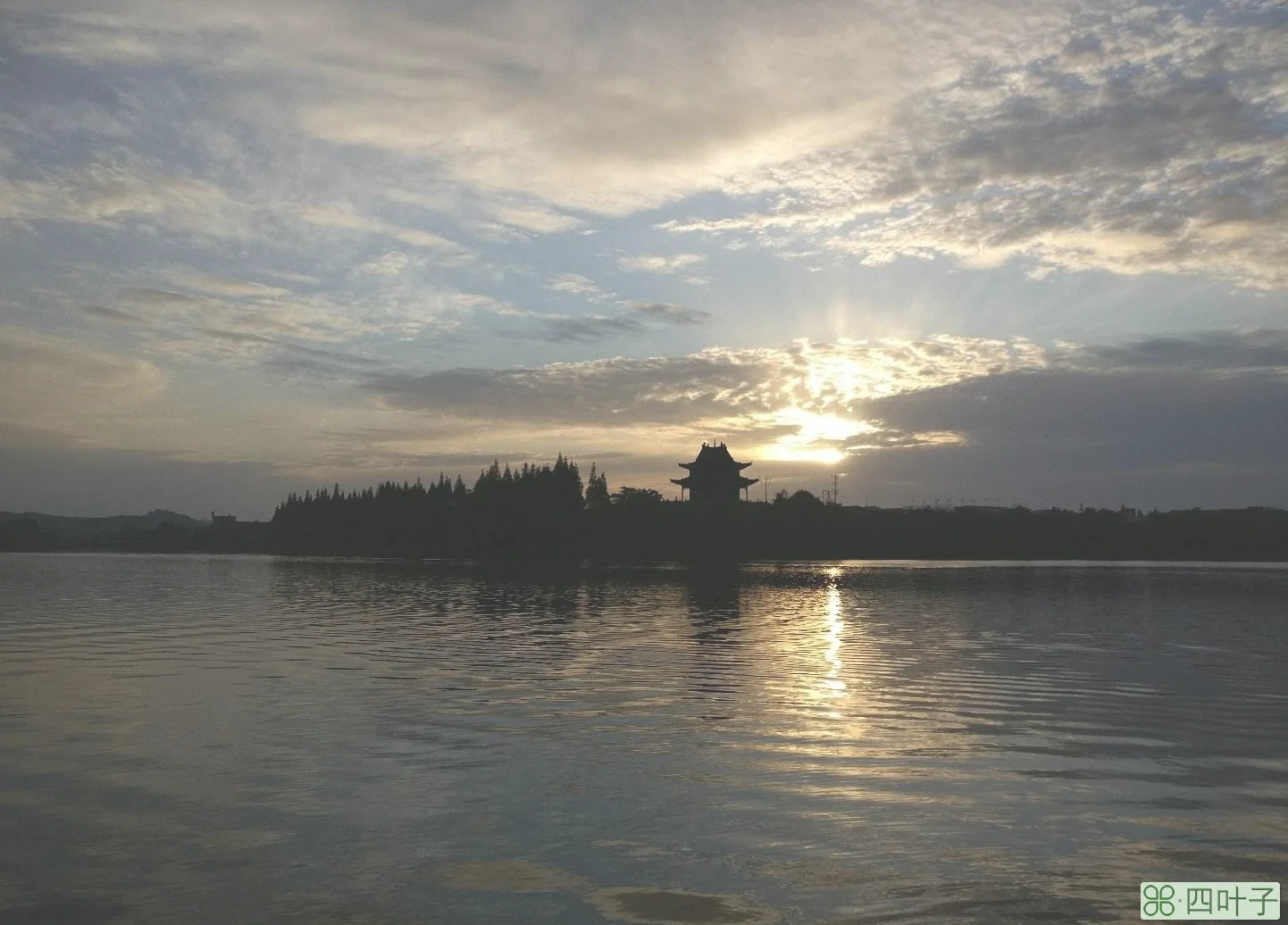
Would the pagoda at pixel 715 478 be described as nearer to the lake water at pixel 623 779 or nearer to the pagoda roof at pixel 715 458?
the pagoda roof at pixel 715 458

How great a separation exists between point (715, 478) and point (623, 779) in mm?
163748

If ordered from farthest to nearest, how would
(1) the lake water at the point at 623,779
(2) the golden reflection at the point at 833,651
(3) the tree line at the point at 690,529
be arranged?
1. (3) the tree line at the point at 690,529
2. (2) the golden reflection at the point at 833,651
3. (1) the lake water at the point at 623,779

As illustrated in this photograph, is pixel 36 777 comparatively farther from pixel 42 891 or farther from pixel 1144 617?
pixel 1144 617

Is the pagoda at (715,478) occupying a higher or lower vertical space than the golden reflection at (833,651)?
higher

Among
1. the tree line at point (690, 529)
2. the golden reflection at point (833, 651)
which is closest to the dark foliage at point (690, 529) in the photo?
the tree line at point (690, 529)

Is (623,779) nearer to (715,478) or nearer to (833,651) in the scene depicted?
(833,651)

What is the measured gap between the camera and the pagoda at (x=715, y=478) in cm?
17588

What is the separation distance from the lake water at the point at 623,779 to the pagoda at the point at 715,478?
14439cm

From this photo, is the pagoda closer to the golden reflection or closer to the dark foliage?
the dark foliage

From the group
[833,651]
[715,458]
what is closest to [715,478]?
[715,458]

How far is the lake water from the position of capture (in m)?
8.77

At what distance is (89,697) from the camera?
19.2 m

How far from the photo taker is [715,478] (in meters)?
176

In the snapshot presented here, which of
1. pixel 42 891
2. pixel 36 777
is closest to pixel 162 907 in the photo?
pixel 42 891
